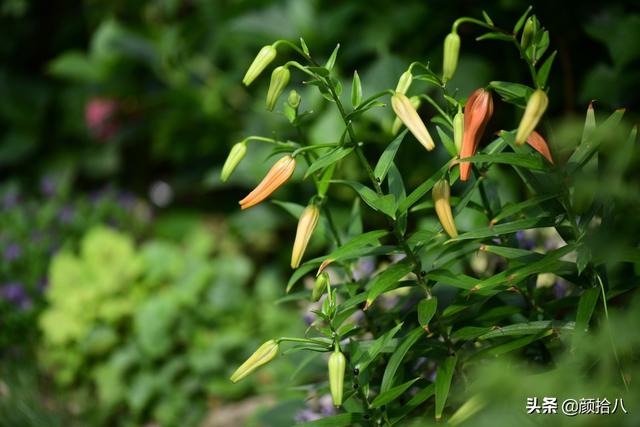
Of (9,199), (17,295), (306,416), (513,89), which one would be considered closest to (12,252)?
(17,295)

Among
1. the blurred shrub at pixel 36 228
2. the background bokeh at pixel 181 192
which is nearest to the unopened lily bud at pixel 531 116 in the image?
the background bokeh at pixel 181 192

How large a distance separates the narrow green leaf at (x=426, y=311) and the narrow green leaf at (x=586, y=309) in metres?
0.21

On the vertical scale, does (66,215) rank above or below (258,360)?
below

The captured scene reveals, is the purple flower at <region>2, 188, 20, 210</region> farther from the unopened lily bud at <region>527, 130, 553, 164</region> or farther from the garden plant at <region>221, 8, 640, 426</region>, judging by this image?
the unopened lily bud at <region>527, 130, 553, 164</region>

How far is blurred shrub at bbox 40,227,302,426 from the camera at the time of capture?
8.23 feet

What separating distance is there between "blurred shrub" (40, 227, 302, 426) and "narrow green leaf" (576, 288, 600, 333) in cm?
164

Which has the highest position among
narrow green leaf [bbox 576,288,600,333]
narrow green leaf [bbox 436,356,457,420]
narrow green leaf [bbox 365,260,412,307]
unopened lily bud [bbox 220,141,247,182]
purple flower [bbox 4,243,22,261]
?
unopened lily bud [bbox 220,141,247,182]

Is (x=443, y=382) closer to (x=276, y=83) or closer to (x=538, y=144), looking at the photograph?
(x=538, y=144)

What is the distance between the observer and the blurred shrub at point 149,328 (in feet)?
8.23

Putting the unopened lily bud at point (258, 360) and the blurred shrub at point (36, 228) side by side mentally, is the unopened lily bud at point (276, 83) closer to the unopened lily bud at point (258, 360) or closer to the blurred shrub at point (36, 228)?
the unopened lily bud at point (258, 360)

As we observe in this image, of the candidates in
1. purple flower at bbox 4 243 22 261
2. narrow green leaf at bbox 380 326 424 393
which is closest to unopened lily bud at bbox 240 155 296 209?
narrow green leaf at bbox 380 326 424 393

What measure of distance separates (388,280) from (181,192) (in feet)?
8.99

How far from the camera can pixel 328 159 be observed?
42.7 inches

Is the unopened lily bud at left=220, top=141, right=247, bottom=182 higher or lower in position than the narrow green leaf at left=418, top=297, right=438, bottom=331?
higher
